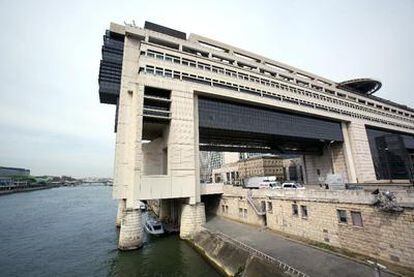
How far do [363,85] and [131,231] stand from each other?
80.2 metres

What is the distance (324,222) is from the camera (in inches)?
722

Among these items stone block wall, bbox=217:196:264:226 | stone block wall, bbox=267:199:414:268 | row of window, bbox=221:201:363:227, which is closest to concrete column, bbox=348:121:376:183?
stone block wall, bbox=217:196:264:226

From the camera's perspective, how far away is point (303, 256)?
15070 mm

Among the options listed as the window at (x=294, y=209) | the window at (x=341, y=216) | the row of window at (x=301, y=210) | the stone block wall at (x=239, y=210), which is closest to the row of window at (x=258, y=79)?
the stone block wall at (x=239, y=210)

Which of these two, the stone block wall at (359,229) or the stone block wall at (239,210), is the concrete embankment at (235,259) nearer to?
the stone block wall at (239,210)

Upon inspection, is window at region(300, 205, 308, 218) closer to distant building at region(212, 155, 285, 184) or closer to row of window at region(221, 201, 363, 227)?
row of window at region(221, 201, 363, 227)

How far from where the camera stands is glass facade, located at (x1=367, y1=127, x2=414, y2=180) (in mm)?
56281

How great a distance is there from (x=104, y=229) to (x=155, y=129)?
20342 mm

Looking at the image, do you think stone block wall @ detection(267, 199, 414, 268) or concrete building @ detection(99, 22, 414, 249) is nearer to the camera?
stone block wall @ detection(267, 199, 414, 268)

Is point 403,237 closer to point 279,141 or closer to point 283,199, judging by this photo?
point 283,199

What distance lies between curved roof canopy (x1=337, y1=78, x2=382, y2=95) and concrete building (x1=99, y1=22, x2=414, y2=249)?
686 mm

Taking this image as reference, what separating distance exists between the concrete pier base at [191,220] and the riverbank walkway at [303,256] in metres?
7.07

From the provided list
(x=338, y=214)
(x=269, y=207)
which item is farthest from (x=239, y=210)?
(x=338, y=214)

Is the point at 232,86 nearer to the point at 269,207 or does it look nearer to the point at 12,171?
the point at 269,207
